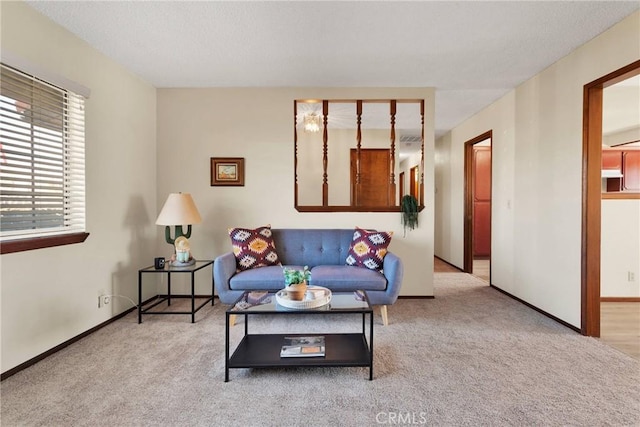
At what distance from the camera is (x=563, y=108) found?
2988 millimetres

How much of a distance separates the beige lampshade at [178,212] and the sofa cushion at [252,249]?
0.44 m

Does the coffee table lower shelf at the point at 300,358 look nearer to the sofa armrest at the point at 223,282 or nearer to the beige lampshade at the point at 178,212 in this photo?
the sofa armrest at the point at 223,282

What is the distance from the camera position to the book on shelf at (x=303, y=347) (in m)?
2.03

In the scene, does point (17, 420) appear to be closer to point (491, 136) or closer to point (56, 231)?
point (56, 231)

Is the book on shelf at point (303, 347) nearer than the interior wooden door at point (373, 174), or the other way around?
the book on shelf at point (303, 347)

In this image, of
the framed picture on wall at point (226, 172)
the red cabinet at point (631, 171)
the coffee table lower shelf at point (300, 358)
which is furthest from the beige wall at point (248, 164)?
the red cabinet at point (631, 171)

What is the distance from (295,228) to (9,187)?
2.44 meters

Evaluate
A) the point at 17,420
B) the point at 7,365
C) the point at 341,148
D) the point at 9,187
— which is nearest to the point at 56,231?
the point at 9,187

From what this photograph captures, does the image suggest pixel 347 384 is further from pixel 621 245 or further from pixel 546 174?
pixel 621 245

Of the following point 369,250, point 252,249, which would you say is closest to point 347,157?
point 369,250

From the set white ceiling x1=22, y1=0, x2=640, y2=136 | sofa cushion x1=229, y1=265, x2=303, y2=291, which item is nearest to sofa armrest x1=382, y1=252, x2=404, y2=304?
sofa cushion x1=229, y1=265, x2=303, y2=291

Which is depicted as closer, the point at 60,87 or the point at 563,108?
the point at 60,87

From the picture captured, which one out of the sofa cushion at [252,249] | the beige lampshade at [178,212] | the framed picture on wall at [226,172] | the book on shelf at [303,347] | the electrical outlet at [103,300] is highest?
the framed picture on wall at [226,172]

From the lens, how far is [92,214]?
2.77 m
